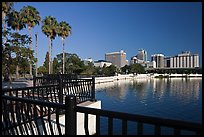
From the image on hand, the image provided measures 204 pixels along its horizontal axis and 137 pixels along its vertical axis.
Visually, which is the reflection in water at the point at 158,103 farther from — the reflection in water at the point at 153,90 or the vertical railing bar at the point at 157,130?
the vertical railing bar at the point at 157,130

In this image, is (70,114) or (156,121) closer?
(156,121)

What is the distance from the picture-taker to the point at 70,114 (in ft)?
6.97

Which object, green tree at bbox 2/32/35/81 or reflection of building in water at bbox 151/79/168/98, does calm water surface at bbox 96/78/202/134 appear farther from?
green tree at bbox 2/32/35/81

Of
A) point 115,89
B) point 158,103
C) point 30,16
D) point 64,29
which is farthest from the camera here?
point 64,29

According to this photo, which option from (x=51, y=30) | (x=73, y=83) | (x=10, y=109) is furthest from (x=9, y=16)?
(x=51, y=30)

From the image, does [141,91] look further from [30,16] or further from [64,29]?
[30,16]

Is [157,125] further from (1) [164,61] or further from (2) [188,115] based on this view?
(1) [164,61]

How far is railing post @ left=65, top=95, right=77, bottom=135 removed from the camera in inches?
83.2

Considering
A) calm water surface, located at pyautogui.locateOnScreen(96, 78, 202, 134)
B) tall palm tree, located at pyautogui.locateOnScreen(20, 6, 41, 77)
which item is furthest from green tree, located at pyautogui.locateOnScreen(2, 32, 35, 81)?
tall palm tree, located at pyautogui.locateOnScreen(20, 6, 41, 77)

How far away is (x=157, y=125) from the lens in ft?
5.50

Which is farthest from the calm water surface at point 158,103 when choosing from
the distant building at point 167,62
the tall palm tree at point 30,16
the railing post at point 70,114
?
the distant building at point 167,62

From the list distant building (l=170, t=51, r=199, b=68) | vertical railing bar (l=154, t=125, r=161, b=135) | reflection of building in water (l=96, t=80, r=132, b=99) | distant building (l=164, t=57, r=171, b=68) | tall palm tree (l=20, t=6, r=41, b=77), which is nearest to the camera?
vertical railing bar (l=154, t=125, r=161, b=135)

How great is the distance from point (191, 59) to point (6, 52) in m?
146

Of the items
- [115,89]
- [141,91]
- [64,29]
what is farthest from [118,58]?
[141,91]
